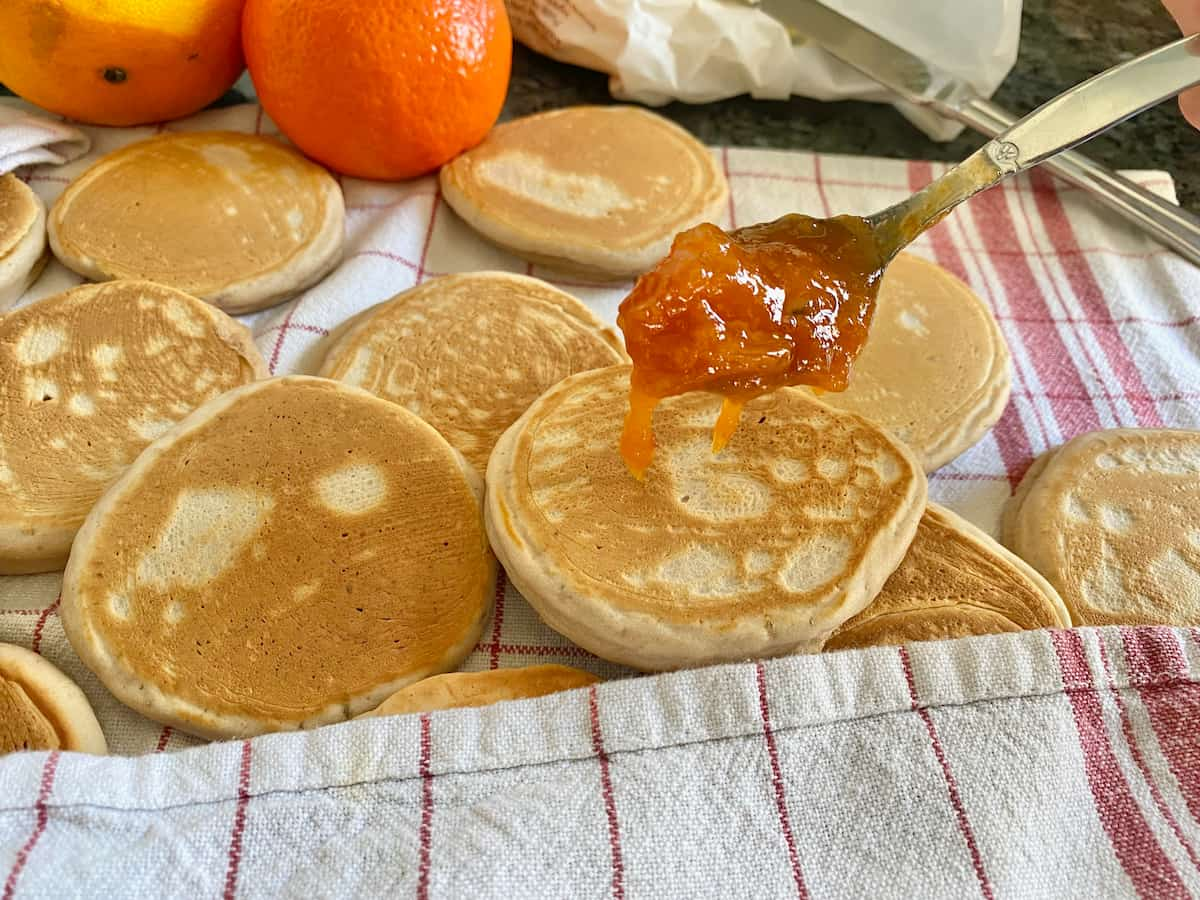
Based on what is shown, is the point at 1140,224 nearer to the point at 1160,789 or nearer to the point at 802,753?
the point at 1160,789

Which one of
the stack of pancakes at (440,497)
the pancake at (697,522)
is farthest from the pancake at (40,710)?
the pancake at (697,522)

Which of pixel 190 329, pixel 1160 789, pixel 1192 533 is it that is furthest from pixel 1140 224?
pixel 190 329

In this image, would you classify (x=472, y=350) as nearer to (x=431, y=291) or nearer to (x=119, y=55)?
(x=431, y=291)

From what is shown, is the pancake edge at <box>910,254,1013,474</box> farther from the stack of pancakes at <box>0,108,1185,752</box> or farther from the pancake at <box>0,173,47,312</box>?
the pancake at <box>0,173,47,312</box>

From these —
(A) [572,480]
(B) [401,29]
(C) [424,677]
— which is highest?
(B) [401,29]

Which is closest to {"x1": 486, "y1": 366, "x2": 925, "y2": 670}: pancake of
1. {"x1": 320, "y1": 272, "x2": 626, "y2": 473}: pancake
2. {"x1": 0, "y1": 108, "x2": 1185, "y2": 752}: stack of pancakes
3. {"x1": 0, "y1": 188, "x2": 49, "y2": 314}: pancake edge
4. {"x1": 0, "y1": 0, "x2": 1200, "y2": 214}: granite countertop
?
{"x1": 0, "y1": 108, "x2": 1185, "y2": 752}: stack of pancakes

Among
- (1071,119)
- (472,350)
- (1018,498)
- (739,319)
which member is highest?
(1071,119)

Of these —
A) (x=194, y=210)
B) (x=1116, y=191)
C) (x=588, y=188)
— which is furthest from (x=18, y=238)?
(x=1116, y=191)
